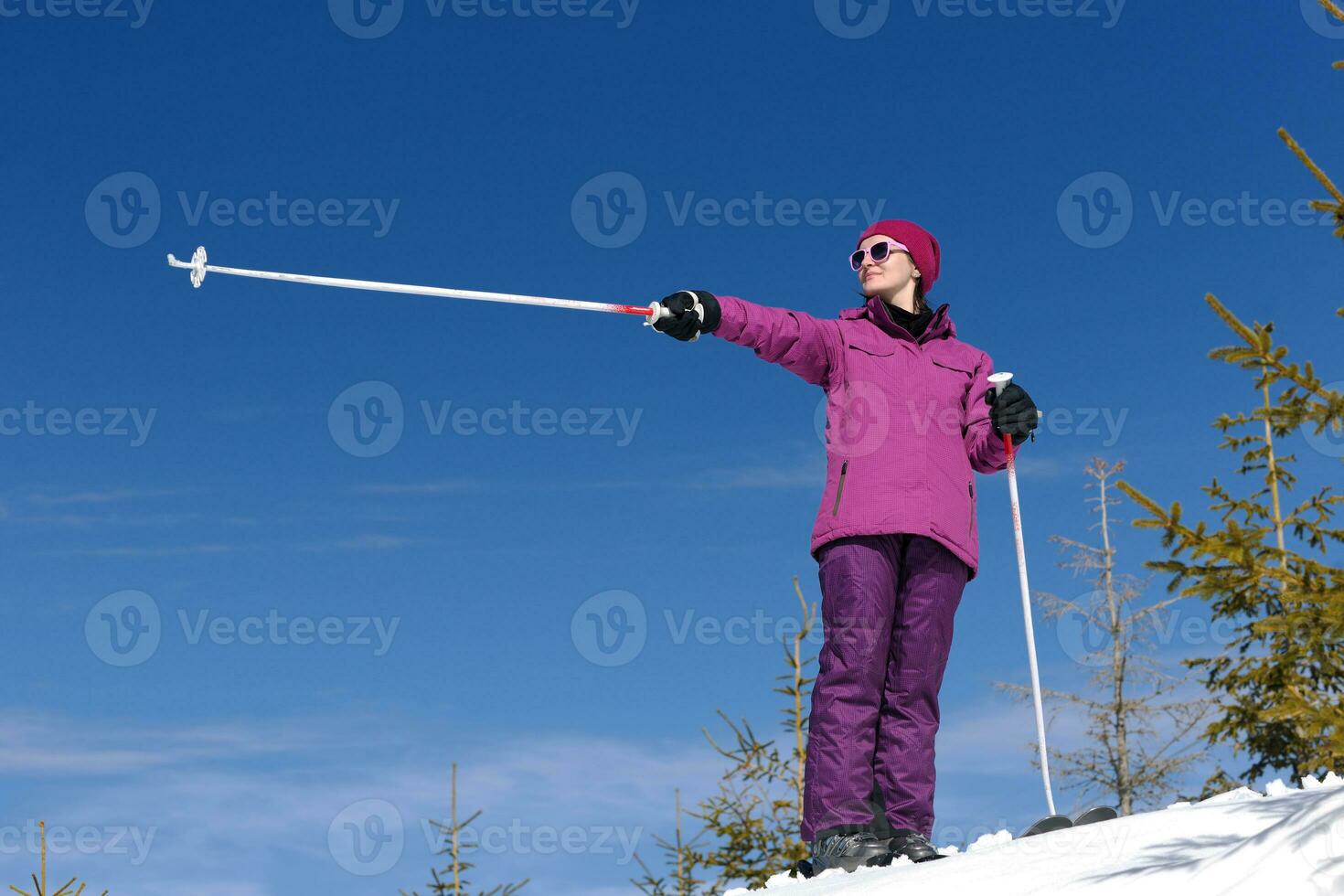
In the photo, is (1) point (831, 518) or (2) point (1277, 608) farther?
(2) point (1277, 608)

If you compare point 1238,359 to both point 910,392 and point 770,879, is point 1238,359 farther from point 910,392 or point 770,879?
point 770,879

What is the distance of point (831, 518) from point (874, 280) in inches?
55.5

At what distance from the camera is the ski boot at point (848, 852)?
5332 mm

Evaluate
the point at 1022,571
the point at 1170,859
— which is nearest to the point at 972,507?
the point at 1022,571

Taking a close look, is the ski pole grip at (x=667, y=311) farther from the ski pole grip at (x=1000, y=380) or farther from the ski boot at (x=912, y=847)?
the ski boot at (x=912, y=847)

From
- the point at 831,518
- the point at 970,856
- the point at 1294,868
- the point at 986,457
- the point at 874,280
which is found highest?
the point at 874,280

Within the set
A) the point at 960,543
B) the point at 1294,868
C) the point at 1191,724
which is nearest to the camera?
the point at 1294,868

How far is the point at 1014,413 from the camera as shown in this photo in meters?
6.07

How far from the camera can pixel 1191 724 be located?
57.8 ft

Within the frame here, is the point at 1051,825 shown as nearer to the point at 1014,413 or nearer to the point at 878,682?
the point at 878,682

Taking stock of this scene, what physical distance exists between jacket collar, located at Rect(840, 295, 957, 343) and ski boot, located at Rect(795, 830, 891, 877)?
8.31ft

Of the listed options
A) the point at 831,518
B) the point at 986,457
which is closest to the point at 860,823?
the point at 831,518

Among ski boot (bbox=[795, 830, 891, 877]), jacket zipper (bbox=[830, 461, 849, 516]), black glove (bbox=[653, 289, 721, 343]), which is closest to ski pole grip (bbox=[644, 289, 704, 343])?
black glove (bbox=[653, 289, 721, 343])

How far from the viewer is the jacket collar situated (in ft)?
20.7
